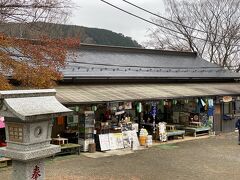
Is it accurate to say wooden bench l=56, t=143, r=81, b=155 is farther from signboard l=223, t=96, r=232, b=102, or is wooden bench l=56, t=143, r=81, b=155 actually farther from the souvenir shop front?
signboard l=223, t=96, r=232, b=102

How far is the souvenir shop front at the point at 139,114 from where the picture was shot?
19.1 m

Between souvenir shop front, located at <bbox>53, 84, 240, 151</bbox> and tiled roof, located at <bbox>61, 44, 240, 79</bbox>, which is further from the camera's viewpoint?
tiled roof, located at <bbox>61, 44, 240, 79</bbox>

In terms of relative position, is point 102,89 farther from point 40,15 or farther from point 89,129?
point 40,15

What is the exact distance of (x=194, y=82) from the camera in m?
28.8

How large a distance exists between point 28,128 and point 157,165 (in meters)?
9.16

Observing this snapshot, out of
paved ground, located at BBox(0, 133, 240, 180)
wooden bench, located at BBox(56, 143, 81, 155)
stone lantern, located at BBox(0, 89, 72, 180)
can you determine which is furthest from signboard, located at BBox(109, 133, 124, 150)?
stone lantern, located at BBox(0, 89, 72, 180)

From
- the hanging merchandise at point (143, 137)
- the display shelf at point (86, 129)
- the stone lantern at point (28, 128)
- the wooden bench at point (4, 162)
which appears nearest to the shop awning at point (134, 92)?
the display shelf at point (86, 129)

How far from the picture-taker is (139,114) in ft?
80.2

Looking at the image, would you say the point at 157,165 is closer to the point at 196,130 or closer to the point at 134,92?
the point at 134,92

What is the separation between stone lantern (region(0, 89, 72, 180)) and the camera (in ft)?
26.5

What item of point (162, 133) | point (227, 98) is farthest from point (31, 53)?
point (227, 98)

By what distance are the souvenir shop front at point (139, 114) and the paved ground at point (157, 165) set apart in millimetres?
1650

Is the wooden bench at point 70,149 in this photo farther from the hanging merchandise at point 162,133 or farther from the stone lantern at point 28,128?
the stone lantern at point 28,128

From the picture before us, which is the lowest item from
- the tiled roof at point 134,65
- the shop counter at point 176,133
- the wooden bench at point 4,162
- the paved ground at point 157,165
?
the paved ground at point 157,165
